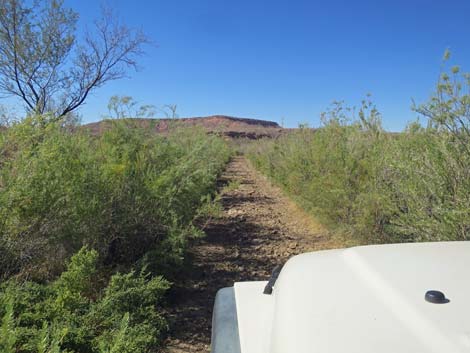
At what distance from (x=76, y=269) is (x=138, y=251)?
166cm

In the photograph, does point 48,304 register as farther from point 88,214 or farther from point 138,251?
point 138,251

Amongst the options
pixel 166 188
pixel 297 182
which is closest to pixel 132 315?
pixel 166 188

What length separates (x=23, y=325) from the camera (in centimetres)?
281

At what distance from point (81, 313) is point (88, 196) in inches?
60.0

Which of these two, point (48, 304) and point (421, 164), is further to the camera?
point (421, 164)

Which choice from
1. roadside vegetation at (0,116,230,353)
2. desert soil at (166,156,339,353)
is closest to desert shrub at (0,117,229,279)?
roadside vegetation at (0,116,230,353)

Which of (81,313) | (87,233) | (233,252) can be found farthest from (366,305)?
(233,252)

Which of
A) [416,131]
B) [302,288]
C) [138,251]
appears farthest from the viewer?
[416,131]

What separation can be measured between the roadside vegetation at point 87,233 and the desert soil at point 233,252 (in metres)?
0.36

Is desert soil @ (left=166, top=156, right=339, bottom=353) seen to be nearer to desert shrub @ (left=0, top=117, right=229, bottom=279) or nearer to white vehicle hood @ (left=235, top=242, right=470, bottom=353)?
desert shrub @ (left=0, top=117, right=229, bottom=279)

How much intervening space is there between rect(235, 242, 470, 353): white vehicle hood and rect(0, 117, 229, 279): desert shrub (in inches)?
102

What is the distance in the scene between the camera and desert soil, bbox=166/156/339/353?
410 cm

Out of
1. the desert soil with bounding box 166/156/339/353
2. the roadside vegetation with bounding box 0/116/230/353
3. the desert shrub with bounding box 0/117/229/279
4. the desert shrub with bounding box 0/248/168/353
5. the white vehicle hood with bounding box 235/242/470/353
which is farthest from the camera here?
the desert soil with bounding box 166/156/339/353

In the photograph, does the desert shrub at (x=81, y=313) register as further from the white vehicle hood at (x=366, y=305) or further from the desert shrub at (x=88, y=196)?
the white vehicle hood at (x=366, y=305)
